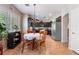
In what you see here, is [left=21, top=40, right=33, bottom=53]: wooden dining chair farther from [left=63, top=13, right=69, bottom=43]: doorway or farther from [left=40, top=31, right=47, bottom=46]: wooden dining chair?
[left=63, top=13, right=69, bottom=43]: doorway

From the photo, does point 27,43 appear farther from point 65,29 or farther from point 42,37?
point 65,29

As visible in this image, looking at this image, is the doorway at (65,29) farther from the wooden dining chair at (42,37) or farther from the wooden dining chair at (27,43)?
the wooden dining chair at (27,43)

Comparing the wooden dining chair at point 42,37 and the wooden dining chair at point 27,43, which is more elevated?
the wooden dining chair at point 42,37

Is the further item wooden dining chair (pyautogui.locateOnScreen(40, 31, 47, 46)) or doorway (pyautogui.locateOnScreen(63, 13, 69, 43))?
doorway (pyautogui.locateOnScreen(63, 13, 69, 43))

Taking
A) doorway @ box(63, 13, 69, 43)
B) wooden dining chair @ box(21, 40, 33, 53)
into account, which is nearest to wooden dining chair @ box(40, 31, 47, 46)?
wooden dining chair @ box(21, 40, 33, 53)

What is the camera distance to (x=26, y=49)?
14.5ft

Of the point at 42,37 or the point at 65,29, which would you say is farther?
the point at 65,29

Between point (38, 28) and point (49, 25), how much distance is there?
1.25ft

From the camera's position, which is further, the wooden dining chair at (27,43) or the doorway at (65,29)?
the doorway at (65,29)

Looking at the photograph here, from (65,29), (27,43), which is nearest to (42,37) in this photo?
(27,43)

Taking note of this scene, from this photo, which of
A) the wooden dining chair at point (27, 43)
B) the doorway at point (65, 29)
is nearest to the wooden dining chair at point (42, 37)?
the wooden dining chair at point (27, 43)
